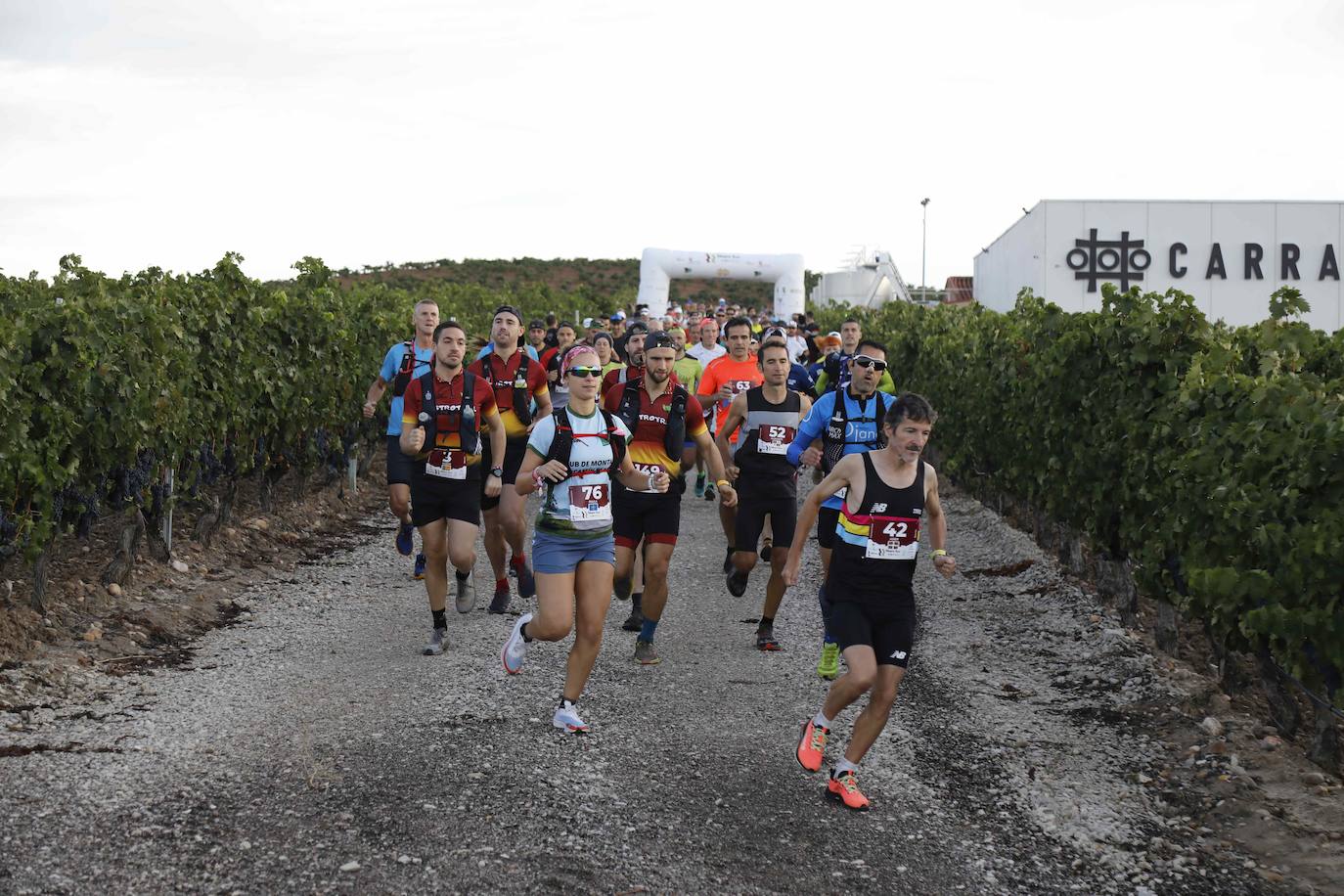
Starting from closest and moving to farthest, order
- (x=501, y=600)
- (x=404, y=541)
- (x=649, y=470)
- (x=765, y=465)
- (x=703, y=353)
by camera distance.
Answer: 1. (x=649, y=470)
2. (x=765, y=465)
3. (x=501, y=600)
4. (x=404, y=541)
5. (x=703, y=353)

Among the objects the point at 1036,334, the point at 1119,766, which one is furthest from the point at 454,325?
the point at 1036,334

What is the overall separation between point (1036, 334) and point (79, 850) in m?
9.11

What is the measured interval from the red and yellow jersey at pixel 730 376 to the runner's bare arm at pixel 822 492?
4.30 metres

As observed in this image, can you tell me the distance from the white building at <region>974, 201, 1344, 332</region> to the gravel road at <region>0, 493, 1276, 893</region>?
34738 millimetres

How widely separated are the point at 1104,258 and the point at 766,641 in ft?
119

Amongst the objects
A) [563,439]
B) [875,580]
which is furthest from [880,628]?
[563,439]

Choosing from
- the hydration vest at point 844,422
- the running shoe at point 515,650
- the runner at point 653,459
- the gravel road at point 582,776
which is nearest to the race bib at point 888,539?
the gravel road at point 582,776

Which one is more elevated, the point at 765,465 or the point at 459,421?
the point at 459,421

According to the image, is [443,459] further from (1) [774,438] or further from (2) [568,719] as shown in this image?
(2) [568,719]

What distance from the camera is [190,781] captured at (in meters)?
6.13

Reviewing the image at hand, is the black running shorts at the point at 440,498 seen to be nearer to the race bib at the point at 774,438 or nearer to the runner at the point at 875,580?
the race bib at the point at 774,438

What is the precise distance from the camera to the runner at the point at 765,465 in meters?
9.53

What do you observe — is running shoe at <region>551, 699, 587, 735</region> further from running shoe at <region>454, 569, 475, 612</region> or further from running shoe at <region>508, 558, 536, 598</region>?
running shoe at <region>508, 558, 536, 598</region>

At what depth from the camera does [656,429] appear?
8.66 m
